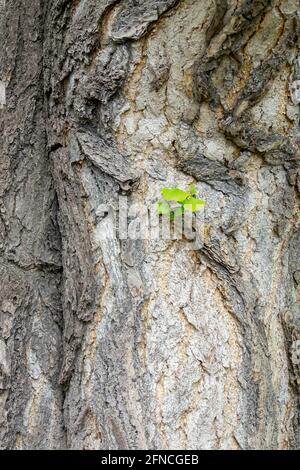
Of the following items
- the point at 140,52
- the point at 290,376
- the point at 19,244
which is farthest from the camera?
the point at 19,244

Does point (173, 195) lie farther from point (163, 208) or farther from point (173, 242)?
point (173, 242)

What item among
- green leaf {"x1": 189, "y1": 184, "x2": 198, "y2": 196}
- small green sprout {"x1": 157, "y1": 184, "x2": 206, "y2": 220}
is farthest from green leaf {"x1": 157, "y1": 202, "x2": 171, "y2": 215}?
green leaf {"x1": 189, "y1": 184, "x2": 198, "y2": 196}

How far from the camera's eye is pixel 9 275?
254 cm

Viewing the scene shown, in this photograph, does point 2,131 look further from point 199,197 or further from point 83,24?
point 199,197

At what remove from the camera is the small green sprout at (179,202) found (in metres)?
2.21

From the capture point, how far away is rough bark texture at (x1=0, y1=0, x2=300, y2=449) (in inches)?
85.8

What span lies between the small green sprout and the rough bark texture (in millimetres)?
63

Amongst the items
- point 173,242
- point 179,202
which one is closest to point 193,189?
point 179,202

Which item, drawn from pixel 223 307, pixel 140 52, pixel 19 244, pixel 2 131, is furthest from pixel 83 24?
pixel 223 307

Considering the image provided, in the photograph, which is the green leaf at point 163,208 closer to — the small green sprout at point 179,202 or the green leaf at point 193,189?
the small green sprout at point 179,202

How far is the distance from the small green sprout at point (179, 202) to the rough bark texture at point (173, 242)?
0.06 m

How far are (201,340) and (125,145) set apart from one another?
0.78 meters

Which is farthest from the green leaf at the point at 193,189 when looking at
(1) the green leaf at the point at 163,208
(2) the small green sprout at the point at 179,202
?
(1) the green leaf at the point at 163,208

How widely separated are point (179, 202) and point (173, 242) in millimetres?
154
